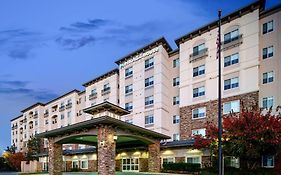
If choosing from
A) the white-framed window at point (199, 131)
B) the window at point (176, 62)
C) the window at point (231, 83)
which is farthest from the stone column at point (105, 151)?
the window at point (176, 62)

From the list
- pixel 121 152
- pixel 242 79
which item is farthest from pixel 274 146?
pixel 121 152

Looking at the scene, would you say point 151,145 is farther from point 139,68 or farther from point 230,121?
point 139,68

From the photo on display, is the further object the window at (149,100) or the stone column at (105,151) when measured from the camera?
the window at (149,100)

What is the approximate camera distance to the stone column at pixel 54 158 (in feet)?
124

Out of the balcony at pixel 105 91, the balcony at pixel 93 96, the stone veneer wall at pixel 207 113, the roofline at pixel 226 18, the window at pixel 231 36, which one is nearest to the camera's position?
the stone veneer wall at pixel 207 113

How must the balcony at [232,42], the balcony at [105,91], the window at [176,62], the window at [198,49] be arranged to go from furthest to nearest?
the balcony at [105,91], the window at [176,62], the window at [198,49], the balcony at [232,42]

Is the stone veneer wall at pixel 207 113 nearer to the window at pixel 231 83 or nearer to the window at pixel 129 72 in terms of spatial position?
the window at pixel 231 83

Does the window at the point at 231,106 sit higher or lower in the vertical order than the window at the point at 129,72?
lower

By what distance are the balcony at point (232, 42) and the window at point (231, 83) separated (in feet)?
12.6

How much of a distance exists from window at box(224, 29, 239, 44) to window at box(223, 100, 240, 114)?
7.29 m

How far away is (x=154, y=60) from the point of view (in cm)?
5328

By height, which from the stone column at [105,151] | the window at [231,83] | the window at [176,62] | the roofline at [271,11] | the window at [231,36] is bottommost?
the stone column at [105,151]

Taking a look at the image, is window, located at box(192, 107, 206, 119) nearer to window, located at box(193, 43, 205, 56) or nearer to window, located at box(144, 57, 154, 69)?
window, located at box(193, 43, 205, 56)

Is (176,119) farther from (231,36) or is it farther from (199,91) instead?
(231,36)
